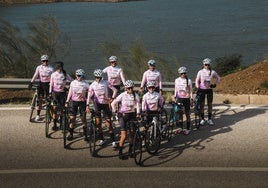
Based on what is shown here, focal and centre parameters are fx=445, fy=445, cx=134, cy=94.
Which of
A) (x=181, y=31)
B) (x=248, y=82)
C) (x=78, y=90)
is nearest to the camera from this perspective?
(x=78, y=90)

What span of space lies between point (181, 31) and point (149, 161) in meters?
41.3

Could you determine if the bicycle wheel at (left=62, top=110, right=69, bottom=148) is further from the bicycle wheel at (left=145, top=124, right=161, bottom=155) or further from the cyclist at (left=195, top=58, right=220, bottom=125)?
the cyclist at (left=195, top=58, right=220, bottom=125)

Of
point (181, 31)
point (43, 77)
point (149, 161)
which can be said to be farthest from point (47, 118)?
point (181, 31)

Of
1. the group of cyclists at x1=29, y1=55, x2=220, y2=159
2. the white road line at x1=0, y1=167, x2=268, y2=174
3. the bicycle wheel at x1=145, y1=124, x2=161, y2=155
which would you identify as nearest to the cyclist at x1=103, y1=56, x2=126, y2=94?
the group of cyclists at x1=29, y1=55, x2=220, y2=159

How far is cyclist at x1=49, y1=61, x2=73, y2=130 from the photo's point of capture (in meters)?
11.5

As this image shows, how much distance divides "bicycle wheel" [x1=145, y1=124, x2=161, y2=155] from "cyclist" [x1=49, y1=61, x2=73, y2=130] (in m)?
2.68

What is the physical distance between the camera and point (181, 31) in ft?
163

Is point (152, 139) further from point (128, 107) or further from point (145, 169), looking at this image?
point (145, 169)

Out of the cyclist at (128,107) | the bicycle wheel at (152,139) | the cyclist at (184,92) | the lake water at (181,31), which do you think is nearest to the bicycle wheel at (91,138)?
the cyclist at (128,107)

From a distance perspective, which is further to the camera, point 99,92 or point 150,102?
point 99,92

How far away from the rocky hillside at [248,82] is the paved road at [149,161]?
453cm

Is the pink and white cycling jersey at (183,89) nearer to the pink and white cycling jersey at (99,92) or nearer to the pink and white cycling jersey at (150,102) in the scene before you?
the pink and white cycling jersey at (150,102)

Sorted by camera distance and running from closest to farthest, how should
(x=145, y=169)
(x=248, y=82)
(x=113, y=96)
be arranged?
(x=145, y=169), (x=113, y=96), (x=248, y=82)

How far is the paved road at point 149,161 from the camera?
8.62m
